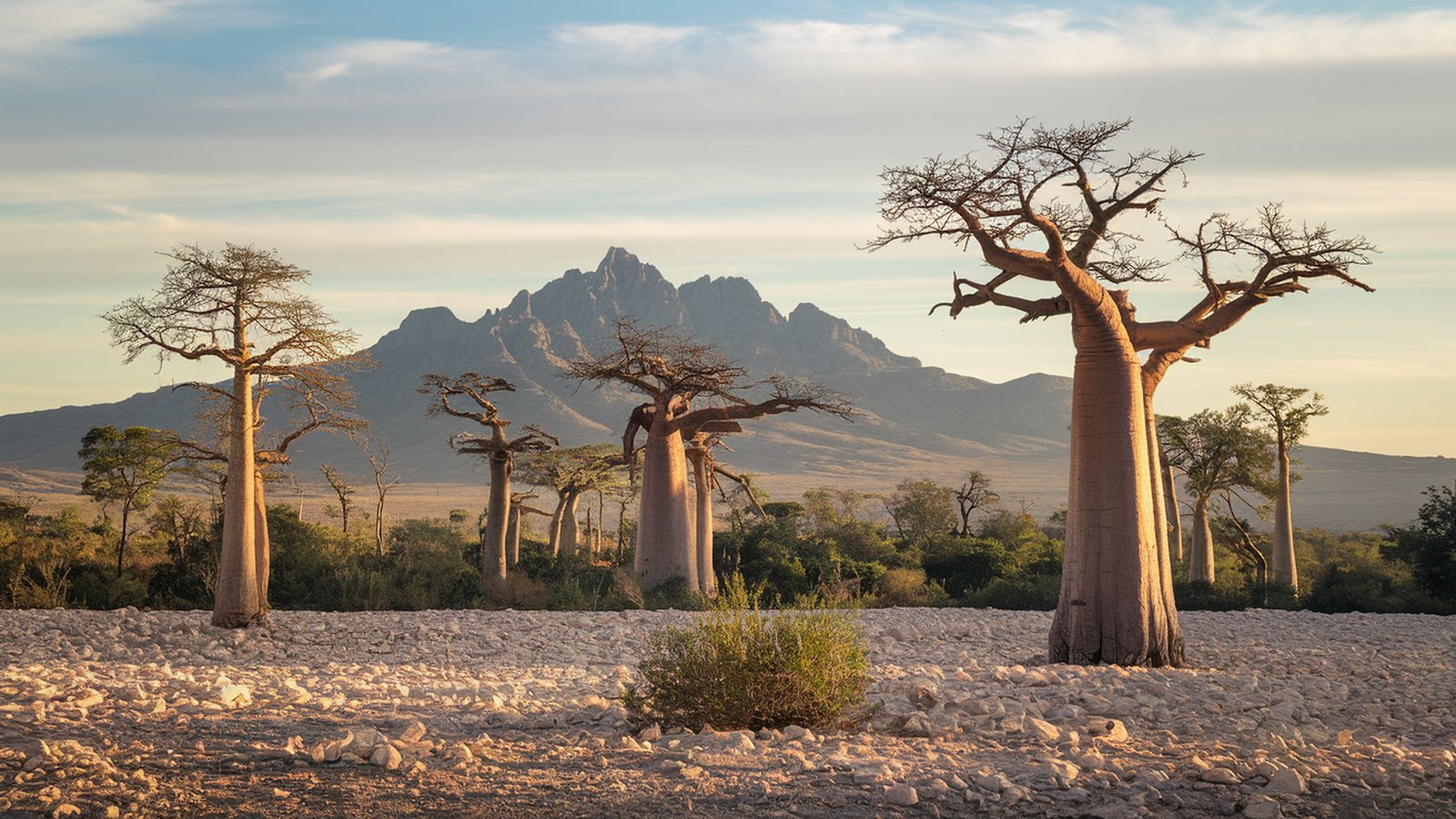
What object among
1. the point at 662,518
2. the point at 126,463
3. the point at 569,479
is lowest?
the point at 662,518

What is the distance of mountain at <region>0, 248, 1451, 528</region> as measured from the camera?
115m

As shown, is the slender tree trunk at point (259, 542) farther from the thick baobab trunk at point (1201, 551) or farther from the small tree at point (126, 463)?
the thick baobab trunk at point (1201, 551)

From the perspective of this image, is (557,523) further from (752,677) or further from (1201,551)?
(752,677)

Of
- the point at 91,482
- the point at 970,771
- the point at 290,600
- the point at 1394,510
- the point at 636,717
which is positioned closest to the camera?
the point at 970,771

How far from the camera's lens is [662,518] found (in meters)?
20.8

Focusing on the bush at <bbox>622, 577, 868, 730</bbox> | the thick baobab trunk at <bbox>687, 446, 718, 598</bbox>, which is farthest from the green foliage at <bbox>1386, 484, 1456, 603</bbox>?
the bush at <bbox>622, 577, 868, 730</bbox>

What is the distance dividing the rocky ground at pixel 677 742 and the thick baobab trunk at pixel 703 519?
8.79 m

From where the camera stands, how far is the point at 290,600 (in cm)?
1855

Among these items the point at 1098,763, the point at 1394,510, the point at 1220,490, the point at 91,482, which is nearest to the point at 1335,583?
the point at 1220,490

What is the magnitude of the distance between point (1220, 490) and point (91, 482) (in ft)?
83.1

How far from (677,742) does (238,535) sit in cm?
937

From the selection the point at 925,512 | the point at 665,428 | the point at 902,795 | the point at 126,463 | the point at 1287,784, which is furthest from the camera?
the point at 925,512

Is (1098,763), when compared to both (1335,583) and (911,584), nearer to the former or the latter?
(911,584)

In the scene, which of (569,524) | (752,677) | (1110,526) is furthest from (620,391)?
(752,677)
